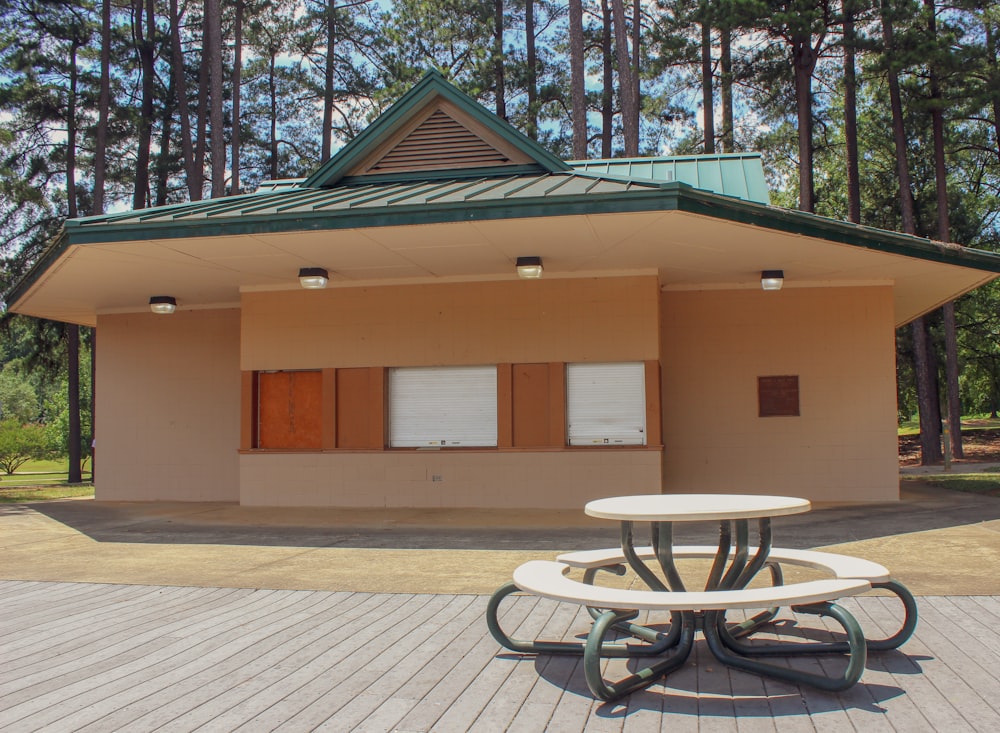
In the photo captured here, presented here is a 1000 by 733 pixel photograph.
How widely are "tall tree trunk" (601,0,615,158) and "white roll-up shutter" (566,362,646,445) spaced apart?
16.3m

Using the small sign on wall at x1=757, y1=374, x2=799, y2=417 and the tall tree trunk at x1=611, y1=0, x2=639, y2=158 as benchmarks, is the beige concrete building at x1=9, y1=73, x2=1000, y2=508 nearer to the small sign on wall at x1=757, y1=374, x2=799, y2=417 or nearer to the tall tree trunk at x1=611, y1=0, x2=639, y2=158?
the small sign on wall at x1=757, y1=374, x2=799, y2=417

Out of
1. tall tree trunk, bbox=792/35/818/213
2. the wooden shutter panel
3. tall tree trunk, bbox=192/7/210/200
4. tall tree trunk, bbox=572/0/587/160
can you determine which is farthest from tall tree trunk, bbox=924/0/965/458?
tall tree trunk, bbox=192/7/210/200

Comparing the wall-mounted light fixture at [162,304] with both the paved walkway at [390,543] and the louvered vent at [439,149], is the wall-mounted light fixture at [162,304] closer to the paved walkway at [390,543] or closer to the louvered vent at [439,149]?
the paved walkway at [390,543]

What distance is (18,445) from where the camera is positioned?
40500 millimetres

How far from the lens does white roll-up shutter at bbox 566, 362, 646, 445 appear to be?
11383 mm

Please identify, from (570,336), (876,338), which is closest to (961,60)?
(876,338)

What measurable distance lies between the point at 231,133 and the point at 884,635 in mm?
29094

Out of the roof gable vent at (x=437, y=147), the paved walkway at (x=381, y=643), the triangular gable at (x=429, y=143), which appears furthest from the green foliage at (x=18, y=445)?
the paved walkway at (x=381, y=643)

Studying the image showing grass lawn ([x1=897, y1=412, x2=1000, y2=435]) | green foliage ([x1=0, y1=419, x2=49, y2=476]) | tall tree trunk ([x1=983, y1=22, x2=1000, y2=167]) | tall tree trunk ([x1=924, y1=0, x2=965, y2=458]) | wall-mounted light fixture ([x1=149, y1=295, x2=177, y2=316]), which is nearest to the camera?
wall-mounted light fixture ([x1=149, y1=295, x2=177, y2=316])

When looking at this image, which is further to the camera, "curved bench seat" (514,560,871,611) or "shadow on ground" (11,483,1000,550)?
"shadow on ground" (11,483,1000,550)

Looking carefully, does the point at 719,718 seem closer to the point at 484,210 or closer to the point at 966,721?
the point at 966,721

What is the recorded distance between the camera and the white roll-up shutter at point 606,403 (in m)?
11.4

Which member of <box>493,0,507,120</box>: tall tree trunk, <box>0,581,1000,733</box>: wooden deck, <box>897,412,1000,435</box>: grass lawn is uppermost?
<box>493,0,507,120</box>: tall tree trunk

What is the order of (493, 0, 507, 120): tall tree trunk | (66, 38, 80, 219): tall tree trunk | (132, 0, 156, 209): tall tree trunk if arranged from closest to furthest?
(66, 38, 80, 219): tall tree trunk, (132, 0, 156, 209): tall tree trunk, (493, 0, 507, 120): tall tree trunk
